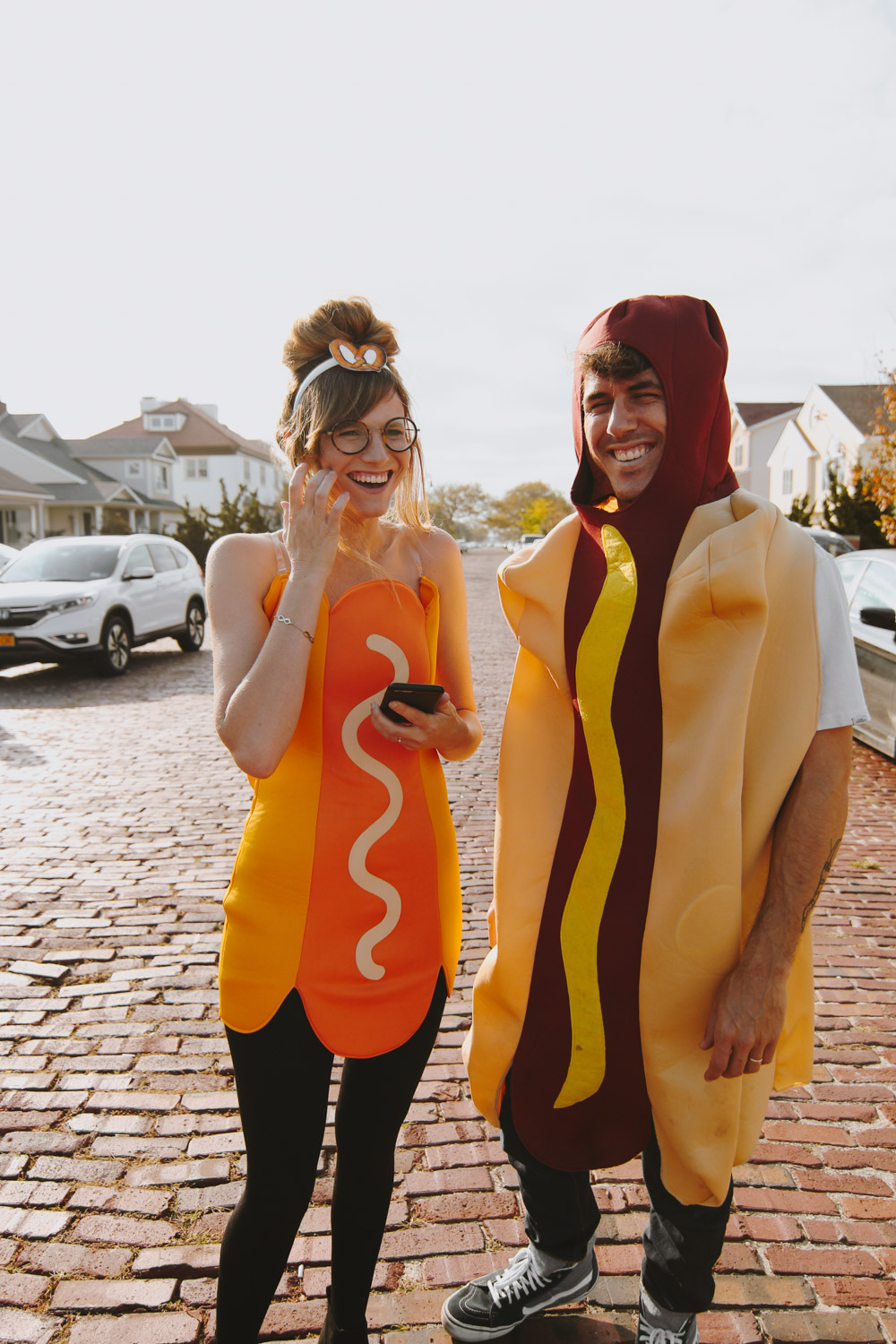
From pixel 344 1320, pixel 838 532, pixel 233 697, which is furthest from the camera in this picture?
pixel 838 532

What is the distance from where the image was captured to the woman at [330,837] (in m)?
1.81

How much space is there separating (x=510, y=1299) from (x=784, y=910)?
1.29 m

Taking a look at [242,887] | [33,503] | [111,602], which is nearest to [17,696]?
[111,602]

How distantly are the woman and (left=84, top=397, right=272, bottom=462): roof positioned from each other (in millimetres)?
68439

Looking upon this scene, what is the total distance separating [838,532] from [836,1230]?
2660 cm

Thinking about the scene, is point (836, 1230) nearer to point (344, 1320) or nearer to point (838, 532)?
point (344, 1320)

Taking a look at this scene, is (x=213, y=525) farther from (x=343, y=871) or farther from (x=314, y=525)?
(x=343, y=871)

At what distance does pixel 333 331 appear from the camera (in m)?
2.02

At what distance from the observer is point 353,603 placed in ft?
6.48

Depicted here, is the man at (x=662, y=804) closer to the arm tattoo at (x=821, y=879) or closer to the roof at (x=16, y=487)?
the arm tattoo at (x=821, y=879)

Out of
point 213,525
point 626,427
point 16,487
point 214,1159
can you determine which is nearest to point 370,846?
point 626,427

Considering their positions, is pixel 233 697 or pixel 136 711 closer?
pixel 233 697

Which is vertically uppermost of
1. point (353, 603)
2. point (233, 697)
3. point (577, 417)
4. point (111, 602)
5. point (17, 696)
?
point (577, 417)

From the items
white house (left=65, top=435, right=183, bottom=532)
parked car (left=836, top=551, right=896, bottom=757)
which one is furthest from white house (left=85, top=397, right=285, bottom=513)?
parked car (left=836, top=551, right=896, bottom=757)
